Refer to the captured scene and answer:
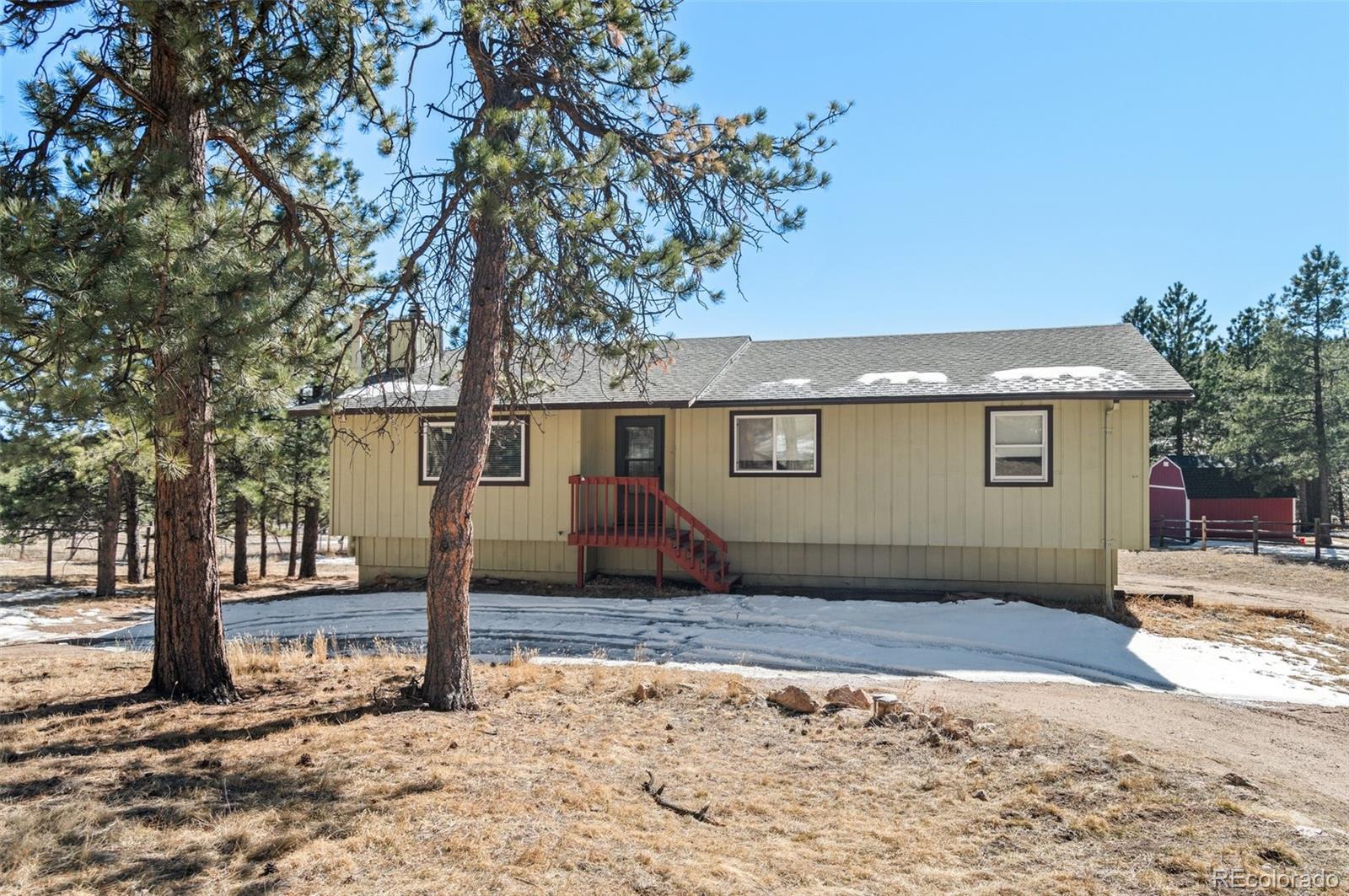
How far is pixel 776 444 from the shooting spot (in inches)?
456

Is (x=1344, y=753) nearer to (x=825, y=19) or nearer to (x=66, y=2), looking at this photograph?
(x=825, y=19)

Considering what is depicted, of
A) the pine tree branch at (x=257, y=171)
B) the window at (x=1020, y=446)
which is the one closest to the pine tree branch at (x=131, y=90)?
the pine tree branch at (x=257, y=171)

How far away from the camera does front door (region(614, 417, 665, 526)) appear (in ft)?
39.8

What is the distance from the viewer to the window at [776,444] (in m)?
11.4

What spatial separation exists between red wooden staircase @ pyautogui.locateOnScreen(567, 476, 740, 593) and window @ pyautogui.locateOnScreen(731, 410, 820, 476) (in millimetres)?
1199

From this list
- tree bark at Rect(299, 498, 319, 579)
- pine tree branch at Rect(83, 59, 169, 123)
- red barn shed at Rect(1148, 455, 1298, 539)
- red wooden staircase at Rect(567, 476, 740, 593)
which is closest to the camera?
pine tree branch at Rect(83, 59, 169, 123)

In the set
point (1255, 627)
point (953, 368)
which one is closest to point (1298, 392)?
point (1255, 627)

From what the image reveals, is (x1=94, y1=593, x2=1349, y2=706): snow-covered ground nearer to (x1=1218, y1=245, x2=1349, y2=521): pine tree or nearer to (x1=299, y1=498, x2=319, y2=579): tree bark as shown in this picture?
(x1=299, y1=498, x2=319, y2=579): tree bark

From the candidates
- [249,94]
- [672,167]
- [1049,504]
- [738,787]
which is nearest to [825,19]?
[672,167]

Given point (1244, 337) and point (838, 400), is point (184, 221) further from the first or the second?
point (1244, 337)

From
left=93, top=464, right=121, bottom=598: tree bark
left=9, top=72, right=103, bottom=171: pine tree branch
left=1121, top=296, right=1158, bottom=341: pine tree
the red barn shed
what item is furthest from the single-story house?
left=1121, top=296, right=1158, bottom=341: pine tree

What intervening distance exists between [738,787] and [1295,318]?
28.9 metres

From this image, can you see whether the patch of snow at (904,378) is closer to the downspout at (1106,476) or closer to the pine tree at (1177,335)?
the downspout at (1106,476)

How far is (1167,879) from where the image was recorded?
2.91 m
